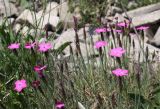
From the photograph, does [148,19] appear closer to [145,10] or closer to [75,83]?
[145,10]

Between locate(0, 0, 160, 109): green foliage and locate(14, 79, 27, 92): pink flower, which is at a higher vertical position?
locate(14, 79, 27, 92): pink flower

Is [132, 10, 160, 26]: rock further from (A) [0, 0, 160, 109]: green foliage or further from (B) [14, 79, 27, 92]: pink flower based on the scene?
(B) [14, 79, 27, 92]: pink flower

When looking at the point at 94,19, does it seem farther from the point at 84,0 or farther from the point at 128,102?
the point at 128,102

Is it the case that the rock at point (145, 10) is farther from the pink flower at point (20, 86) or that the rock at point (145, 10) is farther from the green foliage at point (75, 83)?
the pink flower at point (20, 86)

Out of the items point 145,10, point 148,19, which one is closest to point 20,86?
point 148,19

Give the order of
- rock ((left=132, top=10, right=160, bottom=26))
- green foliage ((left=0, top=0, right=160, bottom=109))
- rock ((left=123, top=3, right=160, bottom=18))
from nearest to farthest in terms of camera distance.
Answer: green foliage ((left=0, top=0, right=160, bottom=109)) < rock ((left=132, top=10, right=160, bottom=26)) < rock ((left=123, top=3, right=160, bottom=18))

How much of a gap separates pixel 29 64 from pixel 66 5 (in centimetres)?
366

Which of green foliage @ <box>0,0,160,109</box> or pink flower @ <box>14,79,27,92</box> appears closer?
pink flower @ <box>14,79,27,92</box>

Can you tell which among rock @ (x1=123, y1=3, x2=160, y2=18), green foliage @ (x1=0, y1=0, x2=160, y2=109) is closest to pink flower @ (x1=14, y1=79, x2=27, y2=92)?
green foliage @ (x1=0, y1=0, x2=160, y2=109)

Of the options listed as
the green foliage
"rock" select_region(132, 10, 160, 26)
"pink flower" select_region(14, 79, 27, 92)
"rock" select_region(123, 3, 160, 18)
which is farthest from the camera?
"rock" select_region(123, 3, 160, 18)

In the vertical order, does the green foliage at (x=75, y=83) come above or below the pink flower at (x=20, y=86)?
below

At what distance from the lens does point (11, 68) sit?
2762 mm

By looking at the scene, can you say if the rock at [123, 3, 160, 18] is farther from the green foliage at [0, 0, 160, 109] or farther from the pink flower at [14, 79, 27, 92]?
the pink flower at [14, 79, 27, 92]

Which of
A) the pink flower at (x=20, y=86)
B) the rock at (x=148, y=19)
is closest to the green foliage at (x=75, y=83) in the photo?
the pink flower at (x=20, y=86)
